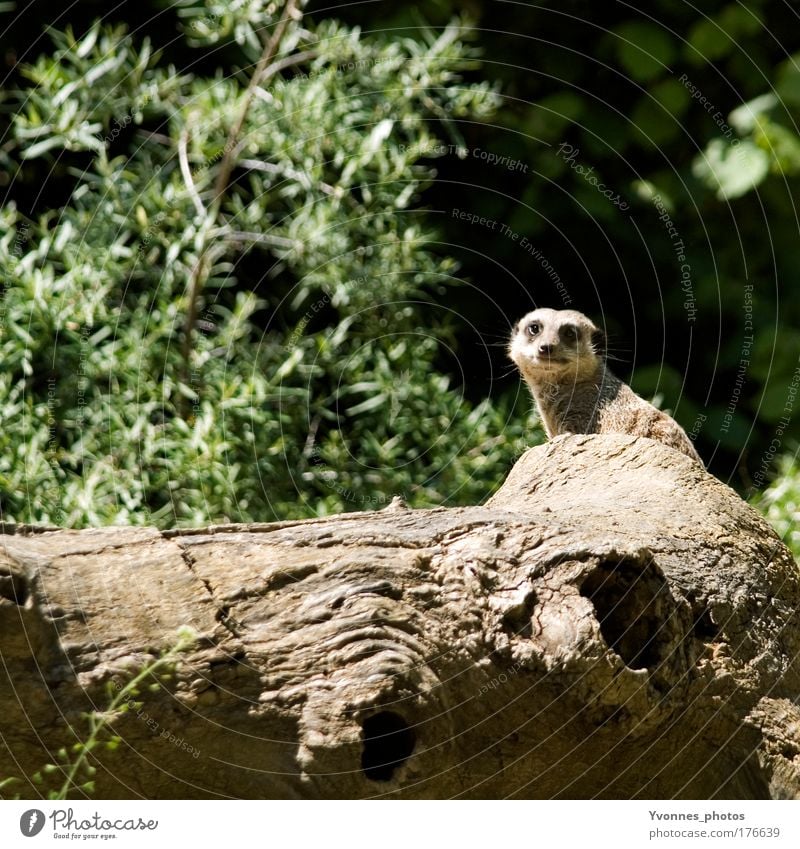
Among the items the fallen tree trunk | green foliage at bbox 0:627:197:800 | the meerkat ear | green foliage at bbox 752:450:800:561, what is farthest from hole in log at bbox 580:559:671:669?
the meerkat ear

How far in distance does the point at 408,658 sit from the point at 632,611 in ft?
2.35

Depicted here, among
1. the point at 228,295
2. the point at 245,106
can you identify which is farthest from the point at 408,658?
the point at 228,295

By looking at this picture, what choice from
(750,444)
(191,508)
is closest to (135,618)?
(191,508)

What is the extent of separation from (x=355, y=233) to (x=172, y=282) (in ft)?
3.76

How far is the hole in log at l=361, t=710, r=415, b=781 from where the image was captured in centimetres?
315

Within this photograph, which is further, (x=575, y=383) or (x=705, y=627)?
(x=575, y=383)

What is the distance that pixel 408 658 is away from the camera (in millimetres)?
3174

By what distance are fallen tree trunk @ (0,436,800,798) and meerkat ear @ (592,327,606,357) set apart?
234 cm

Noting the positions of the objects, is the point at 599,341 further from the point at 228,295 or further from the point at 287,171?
the point at 228,295

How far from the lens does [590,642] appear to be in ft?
10.8

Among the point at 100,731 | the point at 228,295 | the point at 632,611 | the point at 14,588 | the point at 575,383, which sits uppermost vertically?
the point at 575,383

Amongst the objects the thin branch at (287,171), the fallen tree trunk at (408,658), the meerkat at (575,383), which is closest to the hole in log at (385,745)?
the fallen tree trunk at (408,658)

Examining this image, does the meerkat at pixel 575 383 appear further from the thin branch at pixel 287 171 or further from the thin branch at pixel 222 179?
the thin branch at pixel 222 179

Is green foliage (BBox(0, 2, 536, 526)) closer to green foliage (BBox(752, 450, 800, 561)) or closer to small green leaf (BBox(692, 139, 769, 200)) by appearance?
green foliage (BBox(752, 450, 800, 561))
